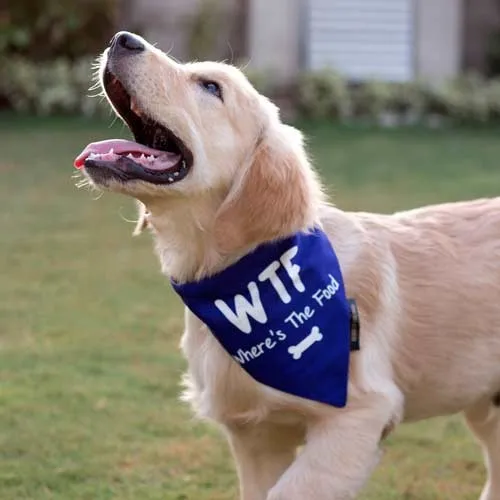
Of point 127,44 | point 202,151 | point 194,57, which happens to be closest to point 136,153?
point 202,151

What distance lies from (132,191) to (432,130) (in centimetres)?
1352

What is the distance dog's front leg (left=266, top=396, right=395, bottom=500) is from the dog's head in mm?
595

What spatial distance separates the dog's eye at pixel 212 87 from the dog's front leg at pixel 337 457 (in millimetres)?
1068

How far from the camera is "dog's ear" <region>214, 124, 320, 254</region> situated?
337 centimetres

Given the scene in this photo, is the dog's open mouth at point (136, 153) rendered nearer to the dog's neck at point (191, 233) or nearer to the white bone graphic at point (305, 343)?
the dog's neck at point (191, 233)

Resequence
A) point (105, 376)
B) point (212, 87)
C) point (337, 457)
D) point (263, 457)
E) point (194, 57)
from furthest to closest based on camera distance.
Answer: point (194, 57)
point (105, 376)
point (263, 457)
point (212, 87)
point (337, 457)

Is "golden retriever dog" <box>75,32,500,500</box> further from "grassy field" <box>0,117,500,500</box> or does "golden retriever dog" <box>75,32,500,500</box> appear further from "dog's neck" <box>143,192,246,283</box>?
"grassy field" <box>0,117,500,500</box>

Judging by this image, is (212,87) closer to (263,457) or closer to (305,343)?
(305,343)

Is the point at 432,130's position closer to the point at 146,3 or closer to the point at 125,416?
the point at 146,3

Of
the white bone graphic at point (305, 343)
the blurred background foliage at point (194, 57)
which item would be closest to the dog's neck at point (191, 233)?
the white bone graphic at point (305, 343)

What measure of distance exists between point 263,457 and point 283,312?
23.2 inches

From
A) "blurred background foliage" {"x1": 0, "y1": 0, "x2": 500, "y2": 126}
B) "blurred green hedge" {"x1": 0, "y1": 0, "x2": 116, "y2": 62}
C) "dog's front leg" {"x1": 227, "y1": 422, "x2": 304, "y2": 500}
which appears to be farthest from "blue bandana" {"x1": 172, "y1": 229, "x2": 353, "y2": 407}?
"blurred green hedge" {"x1": 0, "y1": 0, "x2": 116, "y2": 62}

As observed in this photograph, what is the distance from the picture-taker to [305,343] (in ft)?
11.2

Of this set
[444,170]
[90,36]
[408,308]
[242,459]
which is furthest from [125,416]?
[90,36]
